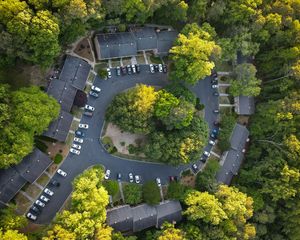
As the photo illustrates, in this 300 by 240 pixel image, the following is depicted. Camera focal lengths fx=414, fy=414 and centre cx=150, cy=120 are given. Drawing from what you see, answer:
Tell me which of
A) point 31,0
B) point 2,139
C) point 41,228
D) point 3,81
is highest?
point 31,0

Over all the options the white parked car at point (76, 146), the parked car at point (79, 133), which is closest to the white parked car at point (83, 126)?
the parked car at point (79, 133)

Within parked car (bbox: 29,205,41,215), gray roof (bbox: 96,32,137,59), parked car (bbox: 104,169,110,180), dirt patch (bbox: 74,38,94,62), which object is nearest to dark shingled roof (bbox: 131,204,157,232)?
parked car (bbox: 104,169,110,180)

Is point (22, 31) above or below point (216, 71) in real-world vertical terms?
below

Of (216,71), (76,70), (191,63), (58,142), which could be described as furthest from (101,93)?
(216,71)

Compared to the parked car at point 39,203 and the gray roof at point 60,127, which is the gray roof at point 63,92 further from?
the parked car at point 39,203

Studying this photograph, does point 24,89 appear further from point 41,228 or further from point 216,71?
point 216,71

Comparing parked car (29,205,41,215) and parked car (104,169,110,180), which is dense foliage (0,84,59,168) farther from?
parked car (104,169,110,180)

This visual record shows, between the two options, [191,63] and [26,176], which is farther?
[191,63]
